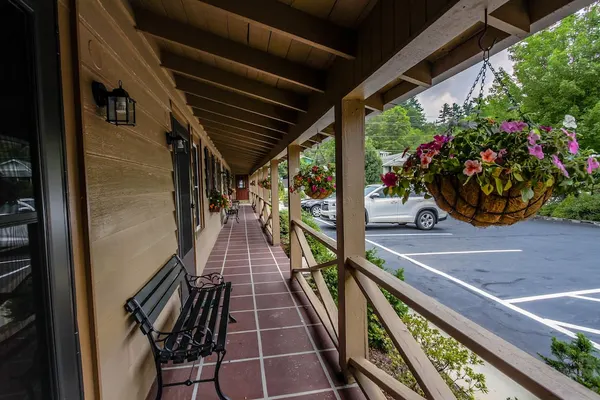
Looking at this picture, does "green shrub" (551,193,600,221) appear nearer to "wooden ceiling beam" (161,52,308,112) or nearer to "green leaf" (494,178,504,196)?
"wooden ceiling beam" (161,52,308,112)

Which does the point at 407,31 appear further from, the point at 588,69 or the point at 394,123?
the point at 394,123

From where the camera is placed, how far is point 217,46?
1.86m

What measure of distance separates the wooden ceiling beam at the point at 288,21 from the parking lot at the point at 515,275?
313 centimetres

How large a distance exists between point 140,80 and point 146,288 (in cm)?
135

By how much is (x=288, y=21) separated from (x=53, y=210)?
49.3 inches

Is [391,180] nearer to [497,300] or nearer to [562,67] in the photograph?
[562,67]

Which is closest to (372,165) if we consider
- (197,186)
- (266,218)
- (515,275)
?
(266,218)

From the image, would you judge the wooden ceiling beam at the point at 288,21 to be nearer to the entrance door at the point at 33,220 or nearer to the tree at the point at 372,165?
the entrance door at the point at 33,220

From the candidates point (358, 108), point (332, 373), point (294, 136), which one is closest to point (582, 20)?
point (358, 108)

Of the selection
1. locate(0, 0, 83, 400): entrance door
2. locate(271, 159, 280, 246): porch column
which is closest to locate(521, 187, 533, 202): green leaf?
locate(0, 0, 83, 400): entrance door

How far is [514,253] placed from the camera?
234 inches

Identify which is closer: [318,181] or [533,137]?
[533,137]

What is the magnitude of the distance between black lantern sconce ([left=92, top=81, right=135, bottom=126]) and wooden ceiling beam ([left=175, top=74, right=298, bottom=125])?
1.57 meters

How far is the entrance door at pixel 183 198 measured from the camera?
2.74 m
